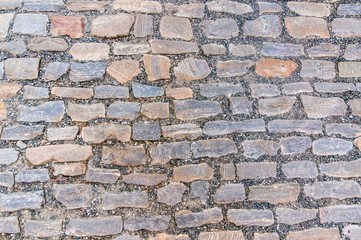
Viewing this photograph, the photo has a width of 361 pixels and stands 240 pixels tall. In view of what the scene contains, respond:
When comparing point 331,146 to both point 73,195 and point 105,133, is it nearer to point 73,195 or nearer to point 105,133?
point 105,133

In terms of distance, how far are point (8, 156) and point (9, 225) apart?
344 millimetres

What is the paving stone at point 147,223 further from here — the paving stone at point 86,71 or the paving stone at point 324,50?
the paving stone at point 324,50

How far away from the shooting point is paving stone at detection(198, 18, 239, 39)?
3.15 metres

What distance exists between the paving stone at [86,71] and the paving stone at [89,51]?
0.13 feet

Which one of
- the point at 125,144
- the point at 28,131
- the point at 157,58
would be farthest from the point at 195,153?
the point at 28,131

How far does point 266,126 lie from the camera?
2.88 m

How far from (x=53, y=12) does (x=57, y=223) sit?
1.22 m

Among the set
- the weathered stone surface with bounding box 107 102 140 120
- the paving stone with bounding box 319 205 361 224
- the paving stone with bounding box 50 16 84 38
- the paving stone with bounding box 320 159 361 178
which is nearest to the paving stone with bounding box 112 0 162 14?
the paving stone with bounding box 50 16 84 38

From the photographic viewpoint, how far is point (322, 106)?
296 cm

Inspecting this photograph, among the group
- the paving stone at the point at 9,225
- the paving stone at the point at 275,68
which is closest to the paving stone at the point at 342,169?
the paving stone at the point at 275,68

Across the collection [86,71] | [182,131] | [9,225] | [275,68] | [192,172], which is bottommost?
[9,225]

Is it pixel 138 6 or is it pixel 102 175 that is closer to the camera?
pixel 102 175

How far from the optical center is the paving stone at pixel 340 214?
269 cm

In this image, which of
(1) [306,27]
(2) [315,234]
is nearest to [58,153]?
(2) [315,234]
